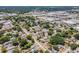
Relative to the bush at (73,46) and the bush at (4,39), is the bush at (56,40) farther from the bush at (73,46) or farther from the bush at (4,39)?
the bush at (4,39)

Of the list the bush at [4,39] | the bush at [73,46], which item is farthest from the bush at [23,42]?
the bush at [73,46]

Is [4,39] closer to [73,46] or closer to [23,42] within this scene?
[23,42]

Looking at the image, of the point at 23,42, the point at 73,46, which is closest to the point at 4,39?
the point at 23,42

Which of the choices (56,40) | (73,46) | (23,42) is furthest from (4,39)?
(73,46)

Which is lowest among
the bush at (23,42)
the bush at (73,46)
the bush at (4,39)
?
the bush at (73,46)

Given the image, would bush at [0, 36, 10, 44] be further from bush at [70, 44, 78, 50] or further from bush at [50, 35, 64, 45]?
bush at [70, 44, 78, 50]

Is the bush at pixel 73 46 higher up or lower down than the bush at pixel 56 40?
lower down

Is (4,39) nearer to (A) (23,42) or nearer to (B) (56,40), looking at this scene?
(A) (23,42)

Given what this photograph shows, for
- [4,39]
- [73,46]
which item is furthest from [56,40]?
[4,39]

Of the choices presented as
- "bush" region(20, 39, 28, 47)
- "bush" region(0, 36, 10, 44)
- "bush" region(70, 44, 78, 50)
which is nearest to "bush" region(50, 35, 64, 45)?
"bush" region(70, 44, 78, 50)

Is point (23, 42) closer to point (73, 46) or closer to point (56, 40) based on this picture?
point (56, 40)

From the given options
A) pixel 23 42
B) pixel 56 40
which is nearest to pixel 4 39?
pixel 23 42

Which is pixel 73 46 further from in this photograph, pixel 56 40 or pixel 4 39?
pixel 4 39
